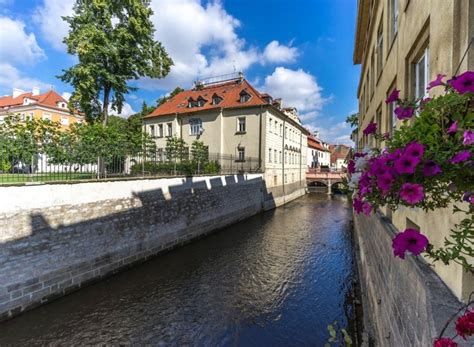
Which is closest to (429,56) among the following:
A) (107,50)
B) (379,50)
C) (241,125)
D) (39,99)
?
(379,50)

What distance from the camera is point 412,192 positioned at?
128cm

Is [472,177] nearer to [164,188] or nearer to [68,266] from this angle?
[68,266]

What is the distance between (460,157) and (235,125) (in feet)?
80.5

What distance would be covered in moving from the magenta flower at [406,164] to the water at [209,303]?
6.29 m

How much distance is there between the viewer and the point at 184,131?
28062mm

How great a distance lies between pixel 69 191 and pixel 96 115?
12.5 m

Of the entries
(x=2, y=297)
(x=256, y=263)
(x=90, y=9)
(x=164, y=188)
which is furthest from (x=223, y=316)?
(x=90, y=9)

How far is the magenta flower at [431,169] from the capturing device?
49.2 inches

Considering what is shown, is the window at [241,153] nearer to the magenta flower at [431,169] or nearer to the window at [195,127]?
the window at [195,127]

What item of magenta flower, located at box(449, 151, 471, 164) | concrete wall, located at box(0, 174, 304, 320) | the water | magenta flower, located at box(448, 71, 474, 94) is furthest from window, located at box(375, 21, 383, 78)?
concrete wall, located at box(0, 174, 304, 320)

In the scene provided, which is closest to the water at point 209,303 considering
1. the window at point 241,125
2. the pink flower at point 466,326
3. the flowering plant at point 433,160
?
the pink flower at point 466,326

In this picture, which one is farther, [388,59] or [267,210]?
[267,210]

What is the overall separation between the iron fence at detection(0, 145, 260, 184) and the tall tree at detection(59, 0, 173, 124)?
25.2ft

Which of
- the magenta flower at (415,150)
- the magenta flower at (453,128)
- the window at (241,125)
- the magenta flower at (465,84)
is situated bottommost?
the magenta flower at (415,150)
